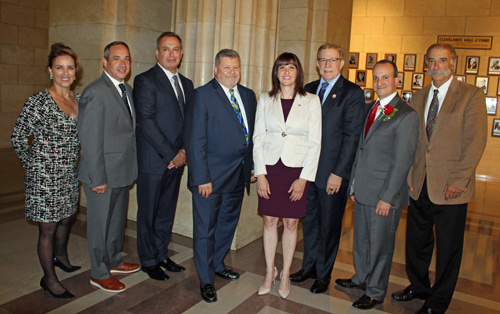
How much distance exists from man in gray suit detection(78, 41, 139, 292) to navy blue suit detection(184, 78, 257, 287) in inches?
22.7

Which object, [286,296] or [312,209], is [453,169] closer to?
[312,209]

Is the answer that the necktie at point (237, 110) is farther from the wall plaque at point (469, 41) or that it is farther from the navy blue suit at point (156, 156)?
the wall plaque at point (469, 41)

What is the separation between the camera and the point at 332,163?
11.3ft

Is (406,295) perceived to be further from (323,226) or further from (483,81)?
(483,81)

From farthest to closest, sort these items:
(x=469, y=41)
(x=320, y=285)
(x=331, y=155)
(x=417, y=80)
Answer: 1. (x=417, y=80)
2. (x=469, y=41)
3. (x=320, y=285)
4. (x=331, y=155)

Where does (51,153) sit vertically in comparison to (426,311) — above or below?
above

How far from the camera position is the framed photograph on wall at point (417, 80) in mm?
10081

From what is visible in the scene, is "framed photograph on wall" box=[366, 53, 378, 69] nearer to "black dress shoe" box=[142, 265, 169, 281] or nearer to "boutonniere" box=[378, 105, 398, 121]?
"boutonniere" box=[378, 105, 398, 121]

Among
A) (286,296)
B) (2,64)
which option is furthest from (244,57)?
(2,64)

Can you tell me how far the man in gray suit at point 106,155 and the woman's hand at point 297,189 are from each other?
1.46 metres

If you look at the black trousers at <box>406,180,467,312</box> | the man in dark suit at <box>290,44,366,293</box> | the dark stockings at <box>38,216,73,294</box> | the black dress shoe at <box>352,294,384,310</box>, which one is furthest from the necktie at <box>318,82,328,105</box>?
the dark stockings at <box>38,216,73,294</box>

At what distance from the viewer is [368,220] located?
3.26 metres

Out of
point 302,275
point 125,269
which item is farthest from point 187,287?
point 302,275

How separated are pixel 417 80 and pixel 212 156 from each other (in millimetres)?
8562
